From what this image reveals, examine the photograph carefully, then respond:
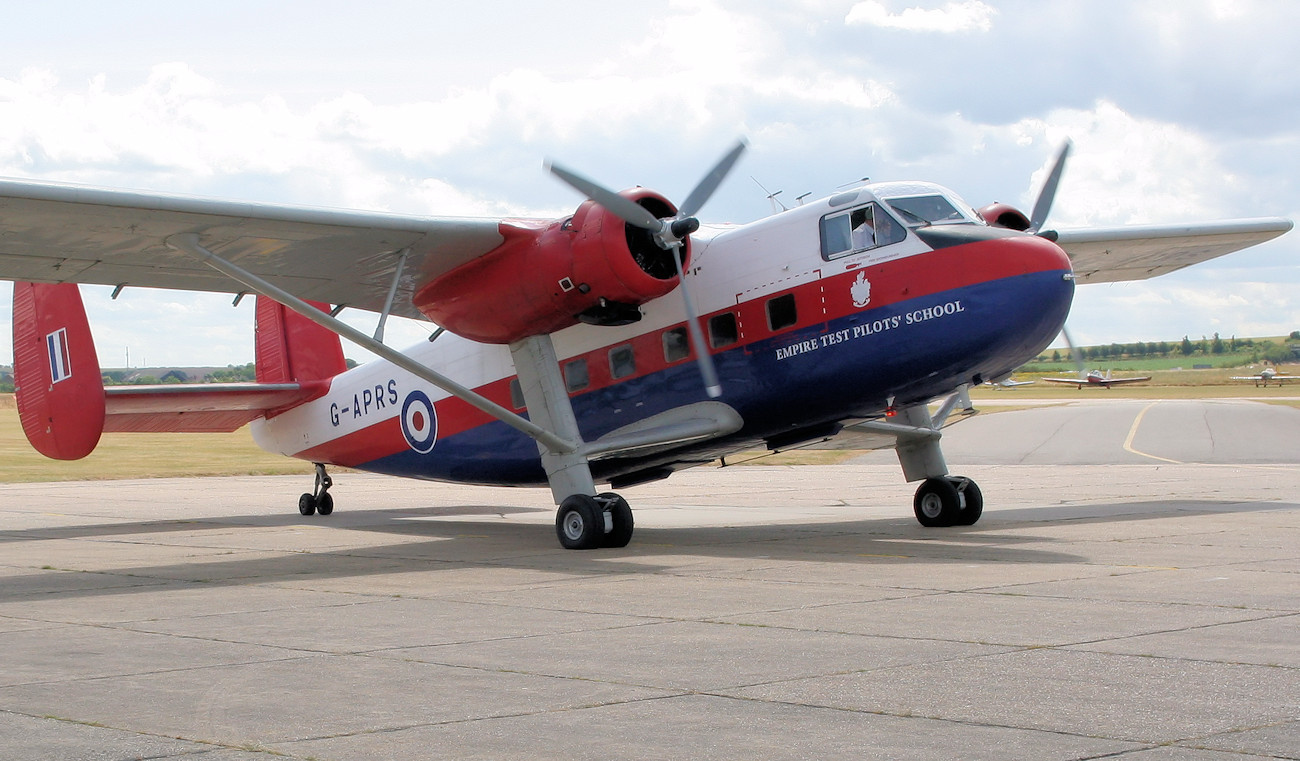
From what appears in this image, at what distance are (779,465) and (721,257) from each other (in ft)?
82.5

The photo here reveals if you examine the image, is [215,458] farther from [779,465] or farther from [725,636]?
[725,636]

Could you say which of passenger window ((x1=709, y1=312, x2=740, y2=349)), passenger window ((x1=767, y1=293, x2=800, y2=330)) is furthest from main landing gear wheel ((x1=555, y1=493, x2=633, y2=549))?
passenger window ((x1=767, y1=293, x2=800, y2=330))

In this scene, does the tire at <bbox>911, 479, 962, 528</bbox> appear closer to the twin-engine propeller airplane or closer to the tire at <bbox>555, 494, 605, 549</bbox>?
the twin-engine propeller airplane

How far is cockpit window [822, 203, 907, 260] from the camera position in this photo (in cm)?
1410

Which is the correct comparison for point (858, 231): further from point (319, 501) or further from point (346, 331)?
point (319, 501)

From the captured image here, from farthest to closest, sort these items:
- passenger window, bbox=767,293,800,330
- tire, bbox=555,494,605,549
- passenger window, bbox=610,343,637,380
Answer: passenger window, bbox=610,343,637,380 < tire, bbox=555,494,605,549 < passenger window, bbox=767,293,800,330

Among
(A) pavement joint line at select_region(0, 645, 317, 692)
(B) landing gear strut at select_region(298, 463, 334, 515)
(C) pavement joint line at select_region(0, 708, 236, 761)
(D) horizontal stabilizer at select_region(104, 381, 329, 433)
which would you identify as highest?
(D) horizontal stabilizer at select_region(104, 381, 329, 433)

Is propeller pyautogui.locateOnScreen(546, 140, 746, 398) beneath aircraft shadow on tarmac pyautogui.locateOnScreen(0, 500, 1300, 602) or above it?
above

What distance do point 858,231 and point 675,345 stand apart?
288cm

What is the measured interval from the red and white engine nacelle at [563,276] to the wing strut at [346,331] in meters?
1.21

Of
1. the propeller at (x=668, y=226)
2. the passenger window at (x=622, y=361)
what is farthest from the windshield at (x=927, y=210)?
the passenger window at (x=622, y=361)

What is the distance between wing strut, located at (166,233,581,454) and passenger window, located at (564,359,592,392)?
1.16m

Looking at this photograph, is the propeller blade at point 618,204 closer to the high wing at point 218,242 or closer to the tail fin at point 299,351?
the high wing at point 218,242

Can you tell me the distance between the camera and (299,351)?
22.4 m
